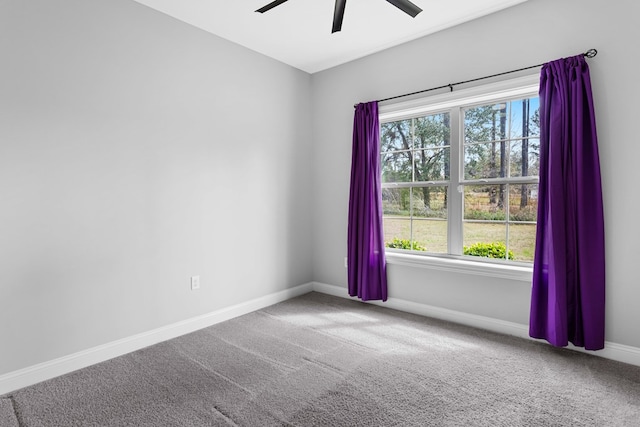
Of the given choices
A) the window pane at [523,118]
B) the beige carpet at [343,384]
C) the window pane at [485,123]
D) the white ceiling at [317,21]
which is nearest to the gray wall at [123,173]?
the white ceiling at [317,21]

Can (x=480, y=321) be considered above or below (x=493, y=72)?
below

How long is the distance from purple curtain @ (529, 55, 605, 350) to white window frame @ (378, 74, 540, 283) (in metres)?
0.22

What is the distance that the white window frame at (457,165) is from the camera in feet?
9.05

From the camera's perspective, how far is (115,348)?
2.51m

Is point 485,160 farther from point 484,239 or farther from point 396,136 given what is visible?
point 396,136

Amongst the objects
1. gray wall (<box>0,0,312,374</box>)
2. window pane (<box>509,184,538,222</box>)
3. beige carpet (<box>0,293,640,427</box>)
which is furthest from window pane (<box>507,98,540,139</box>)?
gray wall (<box>0,0,312,374</box>)

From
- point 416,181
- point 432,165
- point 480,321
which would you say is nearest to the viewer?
point 480,321

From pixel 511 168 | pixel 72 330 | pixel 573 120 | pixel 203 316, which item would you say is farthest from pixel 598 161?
pixel 72 330

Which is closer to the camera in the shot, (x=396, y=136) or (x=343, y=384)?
(x=343, y=384)

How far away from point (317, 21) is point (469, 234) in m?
2.31

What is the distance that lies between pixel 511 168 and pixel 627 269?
1.06 meters

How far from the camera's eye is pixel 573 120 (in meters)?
A: 2.38

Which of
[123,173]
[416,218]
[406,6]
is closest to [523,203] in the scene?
[416,218]

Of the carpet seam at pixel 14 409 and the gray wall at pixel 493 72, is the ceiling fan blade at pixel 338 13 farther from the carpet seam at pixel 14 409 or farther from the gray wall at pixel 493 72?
the carpet seam at pixel 14 409
